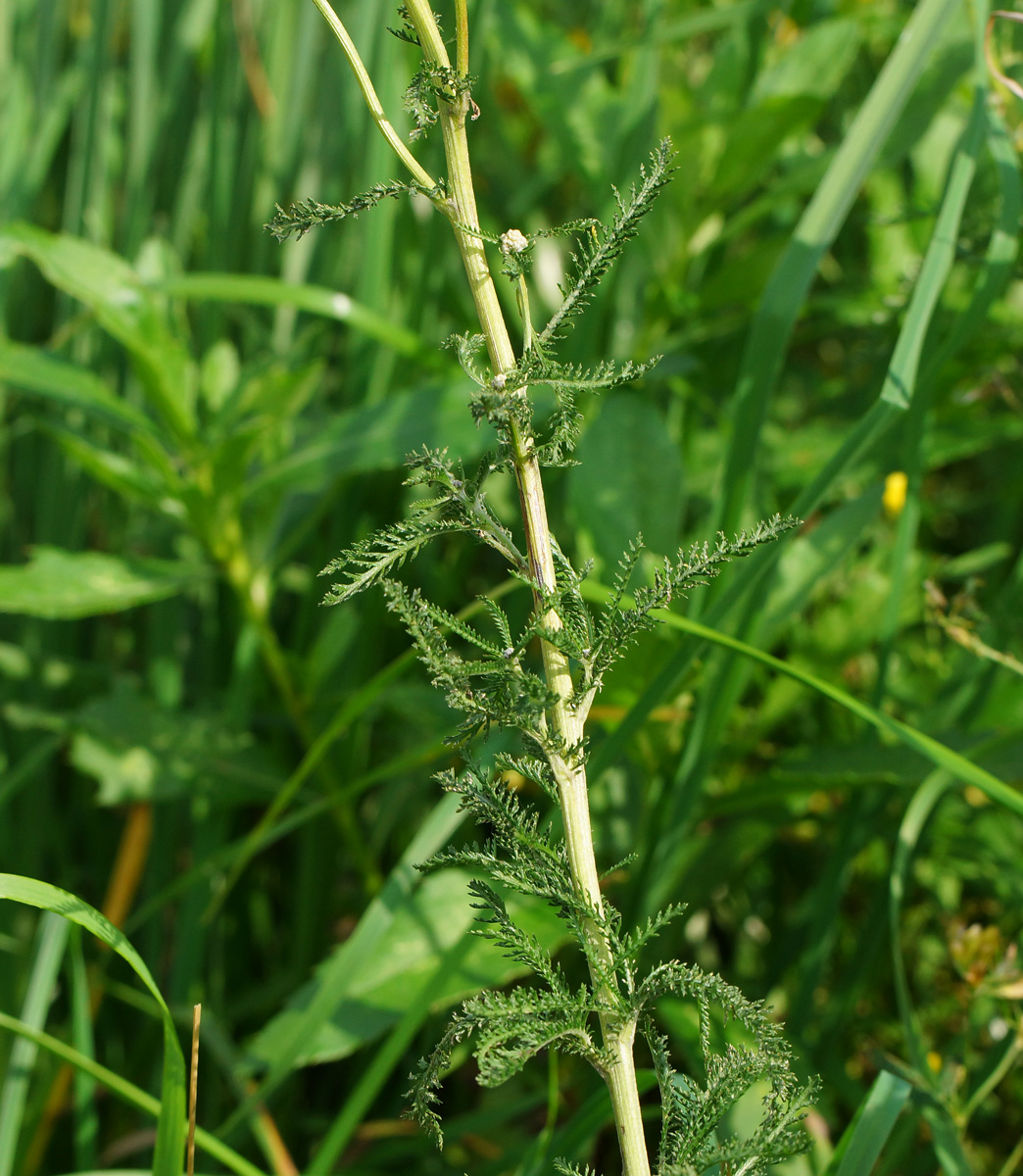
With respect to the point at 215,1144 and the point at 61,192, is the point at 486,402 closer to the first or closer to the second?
the point at 215,1144

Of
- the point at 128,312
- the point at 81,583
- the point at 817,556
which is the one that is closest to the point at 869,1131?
the point at 817,556

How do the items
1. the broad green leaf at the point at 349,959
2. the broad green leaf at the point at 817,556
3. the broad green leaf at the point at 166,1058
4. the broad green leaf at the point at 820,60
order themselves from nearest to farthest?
the broad green leaf at the point at 166,1058 < the broad green leaf at the point at 349,959 < the broad green leaf at the point at 817,556 < the broad green leaf at the point at 820,60

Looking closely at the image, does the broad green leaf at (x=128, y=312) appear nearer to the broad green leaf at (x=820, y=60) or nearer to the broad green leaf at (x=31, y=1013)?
the broad green leaf at (x=31, y=1013)

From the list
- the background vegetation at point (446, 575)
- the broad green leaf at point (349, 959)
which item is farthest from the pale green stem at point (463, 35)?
the broad green leaf at point (349, 959)

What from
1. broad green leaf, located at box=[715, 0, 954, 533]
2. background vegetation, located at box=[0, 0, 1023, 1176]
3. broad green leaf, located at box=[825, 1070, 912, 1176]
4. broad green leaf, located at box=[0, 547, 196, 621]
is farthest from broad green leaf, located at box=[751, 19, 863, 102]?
broad green leaf, located at box=[825, 1070, 912, 1176]

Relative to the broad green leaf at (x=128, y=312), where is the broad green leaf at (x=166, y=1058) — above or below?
below

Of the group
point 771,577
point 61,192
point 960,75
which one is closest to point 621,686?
point 771,577

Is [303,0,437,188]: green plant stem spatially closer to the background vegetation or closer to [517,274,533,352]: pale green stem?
[517,274,533,352]: pale green stem
